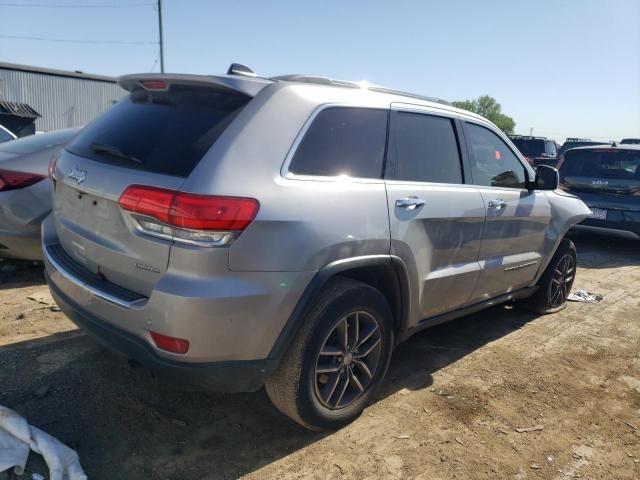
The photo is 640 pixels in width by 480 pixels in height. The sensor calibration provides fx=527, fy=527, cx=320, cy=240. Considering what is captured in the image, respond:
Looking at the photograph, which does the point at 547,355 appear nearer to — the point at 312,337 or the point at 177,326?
the point at 312,337

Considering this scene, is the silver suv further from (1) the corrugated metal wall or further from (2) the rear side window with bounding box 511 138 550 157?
(1) the corrugated metal wall

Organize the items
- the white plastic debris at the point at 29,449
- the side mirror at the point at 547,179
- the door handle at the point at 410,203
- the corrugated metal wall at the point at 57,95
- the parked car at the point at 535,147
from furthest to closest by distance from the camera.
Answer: the corrugated metal wall at the point at 57,95
the parked car at the point at 535,147
the side mirror at the point at 547,179
the door handle at the point at 410,203
the white plastic debris at the point at 29,449

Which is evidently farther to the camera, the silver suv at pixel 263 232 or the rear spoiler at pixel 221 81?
the rear spoiler at pixel 221 81

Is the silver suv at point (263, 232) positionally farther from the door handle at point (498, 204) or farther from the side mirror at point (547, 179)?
the side mirror at point (547, 179)

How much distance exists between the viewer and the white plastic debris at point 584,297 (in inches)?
227

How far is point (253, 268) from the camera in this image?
231cm

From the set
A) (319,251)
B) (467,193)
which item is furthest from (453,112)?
(319,251)

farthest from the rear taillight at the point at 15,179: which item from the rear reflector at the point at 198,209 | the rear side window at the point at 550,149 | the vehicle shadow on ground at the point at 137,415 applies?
the rear side window at the point at 550,149

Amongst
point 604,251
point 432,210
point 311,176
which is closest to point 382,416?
point 432,210

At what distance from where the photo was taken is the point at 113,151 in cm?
270

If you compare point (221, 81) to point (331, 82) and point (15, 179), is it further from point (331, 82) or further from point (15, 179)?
point (15, 179)

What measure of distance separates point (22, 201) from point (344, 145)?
317 centimetres

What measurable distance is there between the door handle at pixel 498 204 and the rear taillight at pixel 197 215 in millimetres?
2128

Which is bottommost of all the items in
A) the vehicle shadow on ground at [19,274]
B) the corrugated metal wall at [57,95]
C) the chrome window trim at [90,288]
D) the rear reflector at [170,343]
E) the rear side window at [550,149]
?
the vehicle shadow on ground at [19,274]
